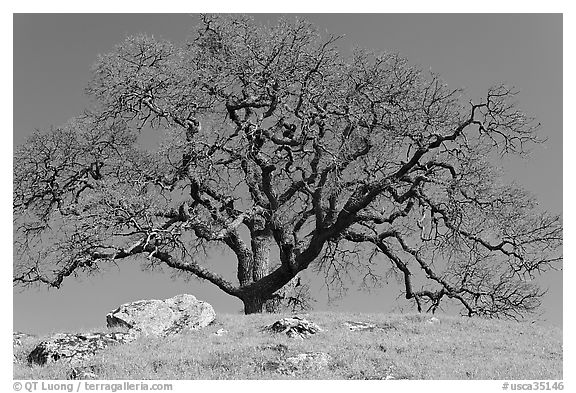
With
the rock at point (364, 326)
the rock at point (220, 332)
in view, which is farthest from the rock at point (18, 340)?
the rock at point (364, 326)

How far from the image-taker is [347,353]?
1884cm

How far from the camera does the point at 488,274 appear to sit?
3062 centimetres

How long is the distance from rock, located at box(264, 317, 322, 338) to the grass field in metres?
0.35

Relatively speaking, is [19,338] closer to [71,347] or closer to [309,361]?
[71,347]

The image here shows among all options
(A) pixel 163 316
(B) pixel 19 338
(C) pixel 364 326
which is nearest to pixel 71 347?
(A) pixel 163 316

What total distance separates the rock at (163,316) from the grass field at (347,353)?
1.80 feet

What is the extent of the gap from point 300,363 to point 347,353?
158cm

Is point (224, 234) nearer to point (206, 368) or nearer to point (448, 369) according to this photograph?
point (206, 368)

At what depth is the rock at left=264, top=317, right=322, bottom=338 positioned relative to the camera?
21117 mm

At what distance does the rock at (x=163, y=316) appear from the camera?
71.9 feet

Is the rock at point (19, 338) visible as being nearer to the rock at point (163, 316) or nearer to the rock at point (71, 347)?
the rock at point (71, 347)

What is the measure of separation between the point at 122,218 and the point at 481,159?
13.9 meters

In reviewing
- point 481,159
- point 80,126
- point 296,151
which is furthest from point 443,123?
point 80,126
